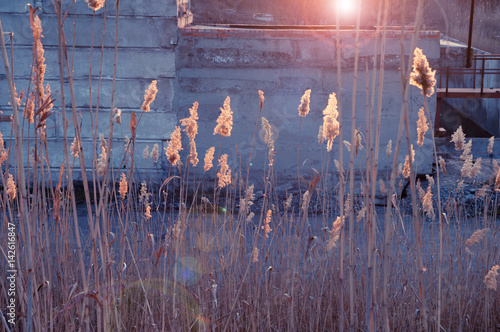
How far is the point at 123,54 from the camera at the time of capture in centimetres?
449

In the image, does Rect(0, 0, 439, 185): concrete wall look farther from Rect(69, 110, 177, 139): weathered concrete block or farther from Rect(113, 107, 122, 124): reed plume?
Rect(113, 107, 122, 124): reed plume

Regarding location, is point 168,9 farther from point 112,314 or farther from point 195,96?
point 112,314

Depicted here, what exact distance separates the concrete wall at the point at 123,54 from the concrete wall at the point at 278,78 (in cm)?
15

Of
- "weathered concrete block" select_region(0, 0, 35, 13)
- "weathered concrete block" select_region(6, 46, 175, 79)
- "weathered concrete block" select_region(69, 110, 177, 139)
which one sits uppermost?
"weathered concrete block" select_region(0, 0, 35, 13)

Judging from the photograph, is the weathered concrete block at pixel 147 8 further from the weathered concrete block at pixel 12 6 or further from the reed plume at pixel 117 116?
the reed plume at pixel 117 116

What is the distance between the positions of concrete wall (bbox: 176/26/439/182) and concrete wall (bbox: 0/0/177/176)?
0.15 meters

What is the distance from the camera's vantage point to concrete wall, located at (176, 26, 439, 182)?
453 centimetres

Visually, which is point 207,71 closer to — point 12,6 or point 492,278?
point 12,6

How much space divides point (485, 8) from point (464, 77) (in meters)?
1.82

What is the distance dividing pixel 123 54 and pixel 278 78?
125cm

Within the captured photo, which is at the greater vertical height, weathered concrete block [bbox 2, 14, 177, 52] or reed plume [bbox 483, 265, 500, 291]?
weathered concrete block [bbox 2, 14, 177, 52]

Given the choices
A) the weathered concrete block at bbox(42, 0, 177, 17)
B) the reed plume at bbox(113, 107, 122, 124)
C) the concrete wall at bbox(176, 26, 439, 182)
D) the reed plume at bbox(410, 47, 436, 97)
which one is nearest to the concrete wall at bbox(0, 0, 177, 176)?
the weathered concrete block at bbox(42, 0, 177, 17)

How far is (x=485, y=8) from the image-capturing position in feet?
46.6

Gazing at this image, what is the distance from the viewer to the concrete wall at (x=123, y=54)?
4.46 m
